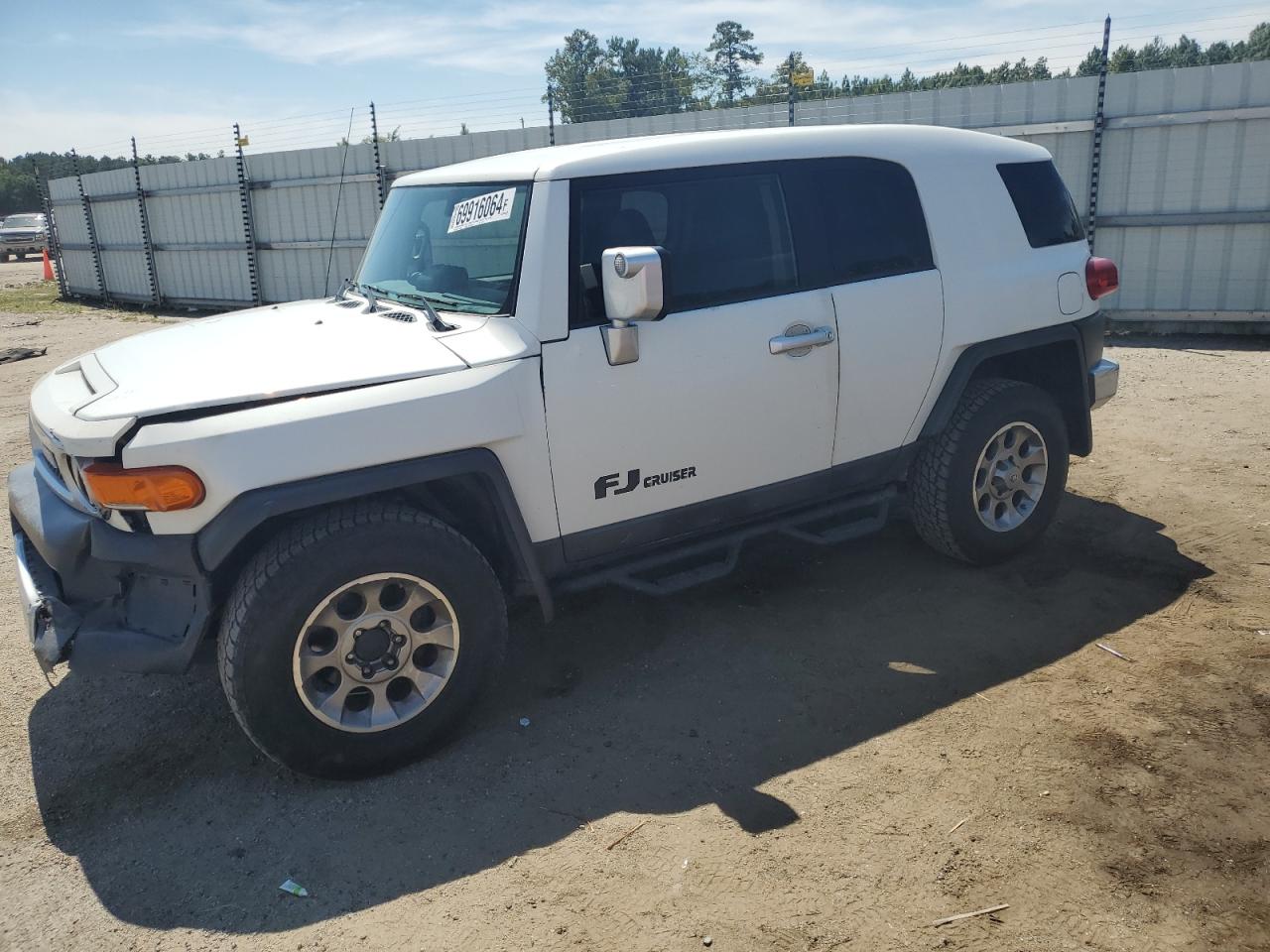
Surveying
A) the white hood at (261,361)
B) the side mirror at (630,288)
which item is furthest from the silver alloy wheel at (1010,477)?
the white hood at (261,361)

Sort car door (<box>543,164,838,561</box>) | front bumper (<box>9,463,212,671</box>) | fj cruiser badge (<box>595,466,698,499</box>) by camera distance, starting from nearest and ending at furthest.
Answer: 1. front bumper (<box>9,463,212,671</box>)
2. car door (<box>543,164,838,561</box>)
3. fj cruiser badge (<box>595,466,698,499</box>)

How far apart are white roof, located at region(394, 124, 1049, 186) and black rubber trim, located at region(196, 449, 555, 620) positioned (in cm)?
114

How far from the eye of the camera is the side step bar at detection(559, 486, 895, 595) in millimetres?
3889

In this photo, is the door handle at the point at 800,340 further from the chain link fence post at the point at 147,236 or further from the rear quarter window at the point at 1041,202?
the chain link fence post at the point at 147,236

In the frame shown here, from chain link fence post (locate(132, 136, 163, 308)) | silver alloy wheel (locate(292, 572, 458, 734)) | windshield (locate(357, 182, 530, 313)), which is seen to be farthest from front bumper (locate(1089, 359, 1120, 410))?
chain link fence post (locate(132, 136, 163, 308))

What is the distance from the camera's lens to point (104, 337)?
589 inches

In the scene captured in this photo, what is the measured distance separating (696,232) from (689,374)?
0.59 meters

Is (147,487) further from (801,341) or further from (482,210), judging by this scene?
(801,341)

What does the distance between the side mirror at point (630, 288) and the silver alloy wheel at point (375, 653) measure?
44.4 inches

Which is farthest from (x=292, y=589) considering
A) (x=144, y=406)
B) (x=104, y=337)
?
(x=104, y=337)

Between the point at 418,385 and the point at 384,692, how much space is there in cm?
106

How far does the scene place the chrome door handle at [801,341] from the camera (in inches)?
154

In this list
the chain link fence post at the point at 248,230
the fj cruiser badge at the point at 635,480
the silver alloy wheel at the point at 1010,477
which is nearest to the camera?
the fj cruiser badge at the point at 635,480

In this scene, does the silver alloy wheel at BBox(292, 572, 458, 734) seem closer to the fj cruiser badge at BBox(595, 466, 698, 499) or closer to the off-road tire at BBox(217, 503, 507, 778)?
the off-road tire at BBox(217, 503, 507, 778)
